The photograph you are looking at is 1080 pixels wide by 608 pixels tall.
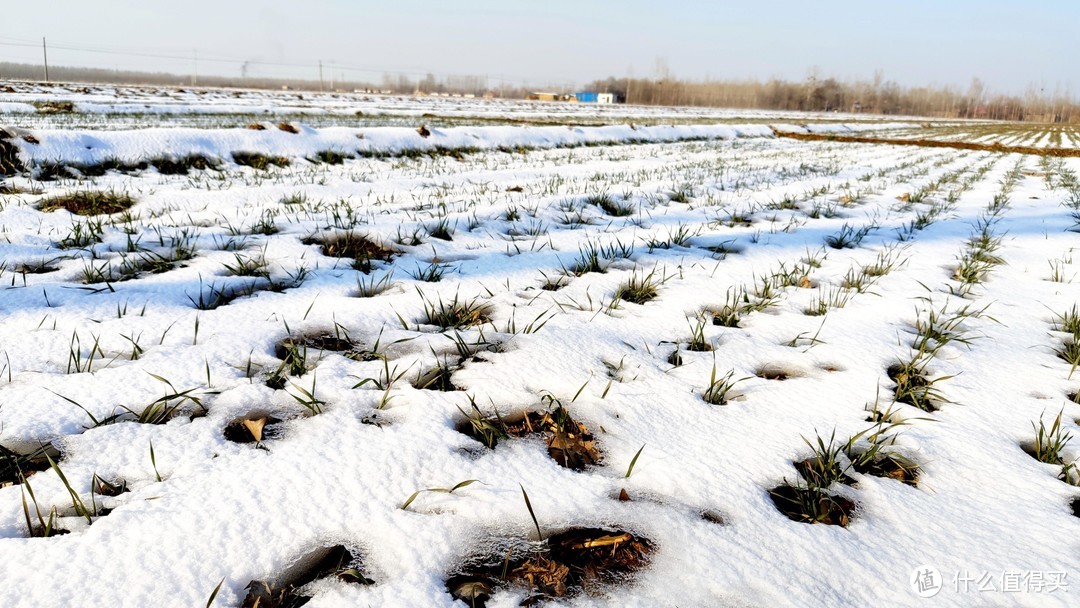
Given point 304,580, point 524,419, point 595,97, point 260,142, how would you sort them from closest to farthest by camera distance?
point 304,580 → point 524,419 → point 260,142 → point 595,97

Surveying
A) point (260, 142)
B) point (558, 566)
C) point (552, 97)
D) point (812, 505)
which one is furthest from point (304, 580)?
point (552, 97)

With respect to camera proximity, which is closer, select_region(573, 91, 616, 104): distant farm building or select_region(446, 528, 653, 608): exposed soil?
select_region(446, 528, 653, 608): exposed soil

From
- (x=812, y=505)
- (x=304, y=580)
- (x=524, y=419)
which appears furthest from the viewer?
(x=524, y=419)

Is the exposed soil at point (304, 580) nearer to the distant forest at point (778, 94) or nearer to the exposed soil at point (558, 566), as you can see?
the exposed soil at point (558, 566)

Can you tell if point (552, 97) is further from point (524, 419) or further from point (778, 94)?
point (524, 419)

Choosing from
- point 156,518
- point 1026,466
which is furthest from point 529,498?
point 1026,466

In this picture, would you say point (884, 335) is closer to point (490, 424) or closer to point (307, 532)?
point (490, 424)

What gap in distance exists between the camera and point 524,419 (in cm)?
171

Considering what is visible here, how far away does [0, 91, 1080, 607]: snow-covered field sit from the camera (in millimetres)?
1154

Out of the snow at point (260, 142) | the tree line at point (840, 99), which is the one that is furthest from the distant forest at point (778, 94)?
the snow at point (260, 142)

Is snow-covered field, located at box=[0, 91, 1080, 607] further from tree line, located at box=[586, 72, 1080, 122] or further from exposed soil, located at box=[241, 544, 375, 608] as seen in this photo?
tree line, located at box=[586, 72, 1080, 122]

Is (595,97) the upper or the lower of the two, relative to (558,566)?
upper

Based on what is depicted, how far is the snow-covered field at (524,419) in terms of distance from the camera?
115 centimetres

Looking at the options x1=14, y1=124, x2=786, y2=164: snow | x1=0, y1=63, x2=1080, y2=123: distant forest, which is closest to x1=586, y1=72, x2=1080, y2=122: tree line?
x1=0, y1=63, x2=1080, y2=123: distant forest
